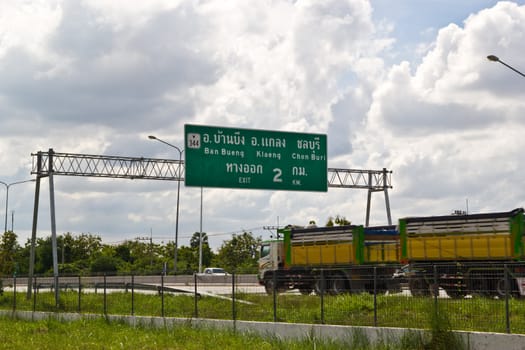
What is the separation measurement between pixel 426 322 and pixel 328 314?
16.1 ft

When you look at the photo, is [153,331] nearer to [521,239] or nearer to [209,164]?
[209,164]

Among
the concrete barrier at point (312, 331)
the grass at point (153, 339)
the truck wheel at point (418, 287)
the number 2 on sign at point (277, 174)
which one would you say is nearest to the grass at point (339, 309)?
the truck wheel at point (418, 287)

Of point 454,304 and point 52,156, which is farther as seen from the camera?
point 52,156

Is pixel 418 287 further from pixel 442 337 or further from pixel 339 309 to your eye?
pixel 442 337

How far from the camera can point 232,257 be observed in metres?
110

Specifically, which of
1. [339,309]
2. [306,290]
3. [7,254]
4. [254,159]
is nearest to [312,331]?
[339,309]

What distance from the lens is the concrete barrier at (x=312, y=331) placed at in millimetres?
17266

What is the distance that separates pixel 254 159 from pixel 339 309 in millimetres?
12192

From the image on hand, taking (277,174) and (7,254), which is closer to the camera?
(277,174)

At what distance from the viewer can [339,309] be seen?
23422 millimetres

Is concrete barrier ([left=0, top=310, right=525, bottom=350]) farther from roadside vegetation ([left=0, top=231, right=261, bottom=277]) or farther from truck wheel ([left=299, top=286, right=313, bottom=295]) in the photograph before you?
roadside vegetation ([left=0, top=231, right=261, bottom=277])

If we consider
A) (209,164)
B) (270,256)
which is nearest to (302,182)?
(209,164)

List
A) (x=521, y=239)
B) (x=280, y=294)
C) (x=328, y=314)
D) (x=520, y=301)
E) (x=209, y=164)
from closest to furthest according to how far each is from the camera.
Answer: (x=520, y=301) → (x=328, y=314) → (x=280, y=294) → (x=521, y=239) → (x=209, y=164)

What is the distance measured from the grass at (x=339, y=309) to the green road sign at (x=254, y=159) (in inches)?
201
